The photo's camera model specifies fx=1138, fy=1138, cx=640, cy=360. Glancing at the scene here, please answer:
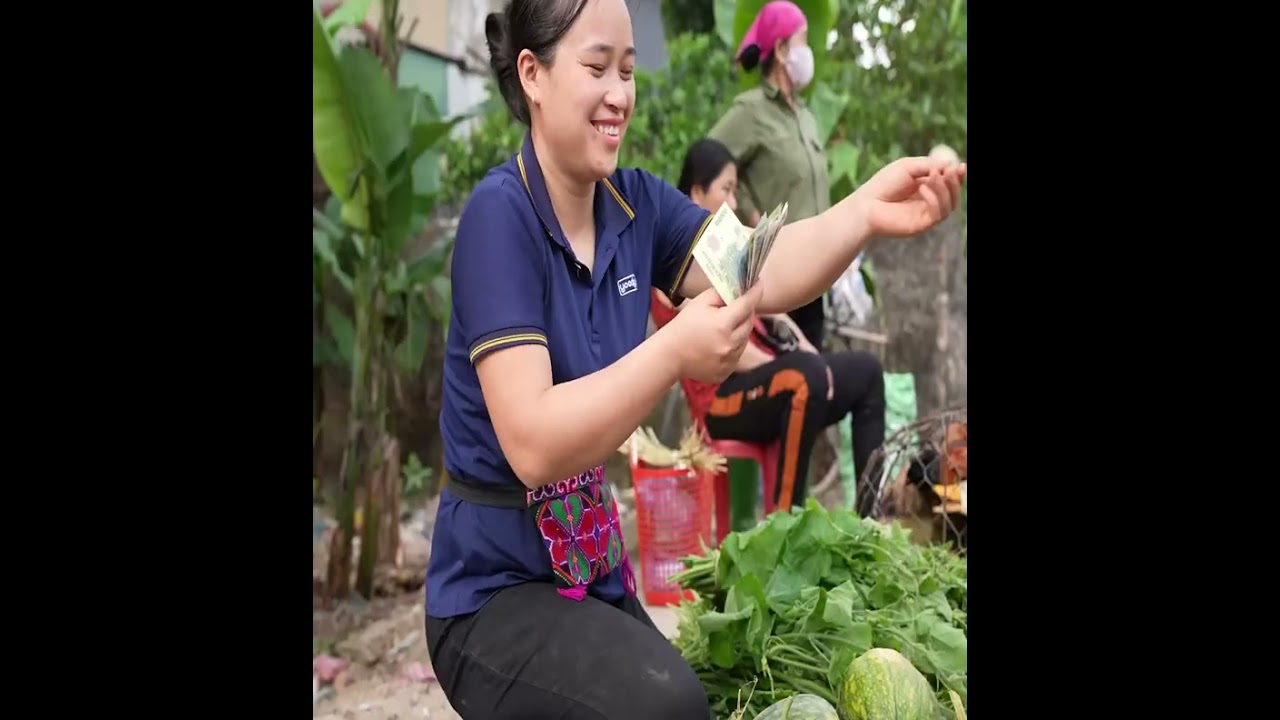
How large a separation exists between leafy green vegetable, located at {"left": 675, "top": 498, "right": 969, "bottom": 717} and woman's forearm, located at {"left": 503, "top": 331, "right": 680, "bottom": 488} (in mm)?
698

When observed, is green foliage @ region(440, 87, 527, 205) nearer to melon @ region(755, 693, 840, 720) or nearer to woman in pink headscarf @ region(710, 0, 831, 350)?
woman in pink headscarf @ region(710, 0, 831, 350)

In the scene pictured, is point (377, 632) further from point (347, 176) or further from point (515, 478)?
point (515, 478)

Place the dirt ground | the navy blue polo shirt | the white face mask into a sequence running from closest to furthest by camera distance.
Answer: the navy blue polo shirt → the dirt ground → the white face mask

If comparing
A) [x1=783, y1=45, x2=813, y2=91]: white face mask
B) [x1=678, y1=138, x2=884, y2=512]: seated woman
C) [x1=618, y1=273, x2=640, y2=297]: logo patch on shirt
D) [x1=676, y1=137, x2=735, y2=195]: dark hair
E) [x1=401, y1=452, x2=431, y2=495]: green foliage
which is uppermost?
[x1=783, y1=45, x2=813, y2=91]: white face mask

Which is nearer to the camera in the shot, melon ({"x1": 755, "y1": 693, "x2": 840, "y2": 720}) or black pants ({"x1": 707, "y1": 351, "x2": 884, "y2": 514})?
melon ({"x1": 755, "y1": 693, "x2": 840, "y2": 720})

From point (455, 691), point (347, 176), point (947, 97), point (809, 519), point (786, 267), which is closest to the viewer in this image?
point (455, 691)

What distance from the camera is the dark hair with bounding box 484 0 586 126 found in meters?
1.62

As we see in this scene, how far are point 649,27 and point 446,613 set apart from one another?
478cm

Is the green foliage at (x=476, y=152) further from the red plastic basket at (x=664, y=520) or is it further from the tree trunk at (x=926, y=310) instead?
the red plastic basket at (x=664, y=520)

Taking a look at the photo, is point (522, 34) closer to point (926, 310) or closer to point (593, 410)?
point (593, 410)

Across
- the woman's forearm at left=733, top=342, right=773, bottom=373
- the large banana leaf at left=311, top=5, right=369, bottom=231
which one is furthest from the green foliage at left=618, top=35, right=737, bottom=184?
the large banana leaf at left=311, top=5, right=369, bottom=231

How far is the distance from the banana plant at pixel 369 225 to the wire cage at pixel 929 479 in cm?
167
